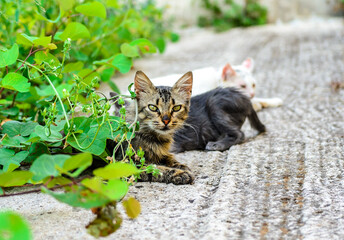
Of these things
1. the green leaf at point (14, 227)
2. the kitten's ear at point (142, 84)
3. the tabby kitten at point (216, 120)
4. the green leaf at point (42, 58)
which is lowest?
the tabby kitten at point (216, 120)

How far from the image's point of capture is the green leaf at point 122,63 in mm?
2328

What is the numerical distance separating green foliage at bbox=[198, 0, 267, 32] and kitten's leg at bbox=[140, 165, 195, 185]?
716cm

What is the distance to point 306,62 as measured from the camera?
5.54 m

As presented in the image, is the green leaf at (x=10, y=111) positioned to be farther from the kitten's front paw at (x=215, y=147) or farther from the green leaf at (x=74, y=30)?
the kitten's front paw at (x=215, y=147)

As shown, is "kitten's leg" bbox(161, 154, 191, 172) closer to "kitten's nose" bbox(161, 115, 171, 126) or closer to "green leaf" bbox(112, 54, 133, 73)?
"kitten's nose" bbox(161, 115, 171, 126)

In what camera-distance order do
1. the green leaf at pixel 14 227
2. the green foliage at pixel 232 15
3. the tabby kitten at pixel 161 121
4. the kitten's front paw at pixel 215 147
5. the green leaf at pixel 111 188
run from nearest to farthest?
the green leaf at pixel 14 227
the green leaf at pixel 111 188
the tabby kitten at pixel 161 121
the kitten's front paw at pixel 215 147
the green foliage at pixel 232 15

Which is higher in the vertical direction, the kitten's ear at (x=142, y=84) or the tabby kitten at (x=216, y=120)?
the kitten's ear at (x=142, y=84)

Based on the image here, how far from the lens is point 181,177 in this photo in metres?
1.98

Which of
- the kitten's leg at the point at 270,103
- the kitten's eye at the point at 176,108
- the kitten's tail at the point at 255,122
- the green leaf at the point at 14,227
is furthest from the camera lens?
the kitten's leg at the point at 270,103

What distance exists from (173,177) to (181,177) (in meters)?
0.04

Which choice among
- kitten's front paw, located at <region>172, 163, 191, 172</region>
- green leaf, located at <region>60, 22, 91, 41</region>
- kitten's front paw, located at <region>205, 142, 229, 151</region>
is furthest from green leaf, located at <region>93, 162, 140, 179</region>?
kitten's front paw, located at <region>205, 142, 229, 151</region>

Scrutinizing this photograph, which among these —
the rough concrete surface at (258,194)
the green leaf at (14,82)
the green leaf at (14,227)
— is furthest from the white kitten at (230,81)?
the green leaf at (14,227)

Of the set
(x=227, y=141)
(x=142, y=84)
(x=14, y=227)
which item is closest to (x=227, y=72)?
(x=227, y=141)

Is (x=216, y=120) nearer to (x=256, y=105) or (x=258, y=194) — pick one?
(x=256, y=105)
